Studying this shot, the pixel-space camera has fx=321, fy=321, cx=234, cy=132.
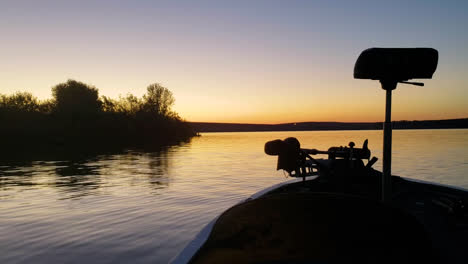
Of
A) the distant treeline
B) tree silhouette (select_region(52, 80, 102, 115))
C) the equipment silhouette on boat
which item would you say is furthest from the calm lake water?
tree silhouette (select_region(52, 80, 102, 115))

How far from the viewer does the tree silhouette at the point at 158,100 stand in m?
90.6

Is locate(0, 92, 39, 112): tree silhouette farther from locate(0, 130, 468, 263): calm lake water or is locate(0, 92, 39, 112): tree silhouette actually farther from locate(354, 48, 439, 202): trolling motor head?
locate(354, 48, 439, 202): trolling motor head

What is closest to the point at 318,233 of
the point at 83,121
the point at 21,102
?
the point at 83,121

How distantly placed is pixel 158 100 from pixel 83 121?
77.0ft

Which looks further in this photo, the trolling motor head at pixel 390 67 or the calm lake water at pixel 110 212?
the calm lake water at pixel 110 212

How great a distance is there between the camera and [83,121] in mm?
72812

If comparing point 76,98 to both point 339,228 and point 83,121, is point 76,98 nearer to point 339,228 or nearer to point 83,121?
point 83,121

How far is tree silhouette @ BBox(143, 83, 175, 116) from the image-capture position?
9056 cm

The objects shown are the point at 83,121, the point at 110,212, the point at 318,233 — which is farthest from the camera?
the point at 83,121

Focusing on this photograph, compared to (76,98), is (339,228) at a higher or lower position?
lower

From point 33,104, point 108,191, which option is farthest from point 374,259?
point 33,104

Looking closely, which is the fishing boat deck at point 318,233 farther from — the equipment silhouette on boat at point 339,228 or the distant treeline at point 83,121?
Result: the distant treeline at point 83,121

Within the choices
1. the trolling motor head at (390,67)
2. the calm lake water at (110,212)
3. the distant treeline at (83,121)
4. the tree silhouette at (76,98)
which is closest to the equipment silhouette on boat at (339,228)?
the trolling motor head at (390,67)

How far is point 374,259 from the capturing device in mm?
2289
